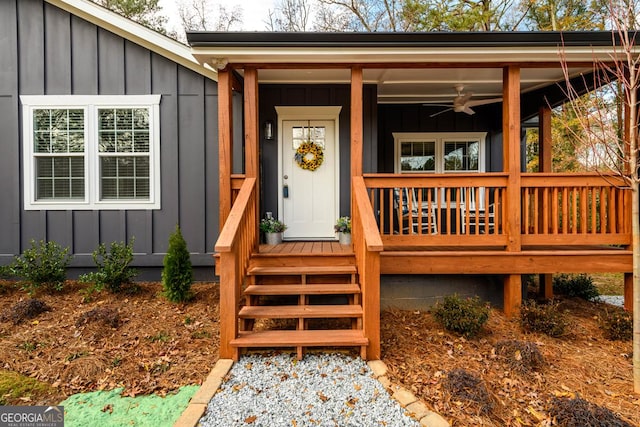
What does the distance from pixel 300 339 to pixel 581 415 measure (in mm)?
2008

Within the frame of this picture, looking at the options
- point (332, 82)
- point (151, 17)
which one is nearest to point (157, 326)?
point (332, 82)

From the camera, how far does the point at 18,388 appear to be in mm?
2600

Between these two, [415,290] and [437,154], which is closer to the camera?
[415,290]

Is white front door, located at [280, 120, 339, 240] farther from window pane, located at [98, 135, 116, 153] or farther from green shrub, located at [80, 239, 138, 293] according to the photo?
window pane, located at [98, 135, 116, 153]

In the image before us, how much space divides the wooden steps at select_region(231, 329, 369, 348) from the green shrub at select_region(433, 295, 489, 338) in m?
1.00

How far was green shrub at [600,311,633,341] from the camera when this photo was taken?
3.51 meters

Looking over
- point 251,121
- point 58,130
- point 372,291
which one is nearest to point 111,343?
point 372,291

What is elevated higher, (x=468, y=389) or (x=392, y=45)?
(x=392, y=45)

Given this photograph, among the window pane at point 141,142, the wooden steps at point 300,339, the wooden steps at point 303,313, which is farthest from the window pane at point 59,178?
the wooden steps at point 300,339

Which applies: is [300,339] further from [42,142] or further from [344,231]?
[42,142]

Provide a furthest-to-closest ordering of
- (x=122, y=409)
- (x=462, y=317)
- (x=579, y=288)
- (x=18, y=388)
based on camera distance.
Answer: (x=579, y=288), (x=462, y=317), (x=18, y=388), (x=122, y=409)

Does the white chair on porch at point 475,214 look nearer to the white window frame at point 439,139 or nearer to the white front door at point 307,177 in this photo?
the white window frame at point 439,139

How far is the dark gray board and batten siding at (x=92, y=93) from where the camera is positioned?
191 inches

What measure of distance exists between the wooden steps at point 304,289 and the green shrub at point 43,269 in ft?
9.26
